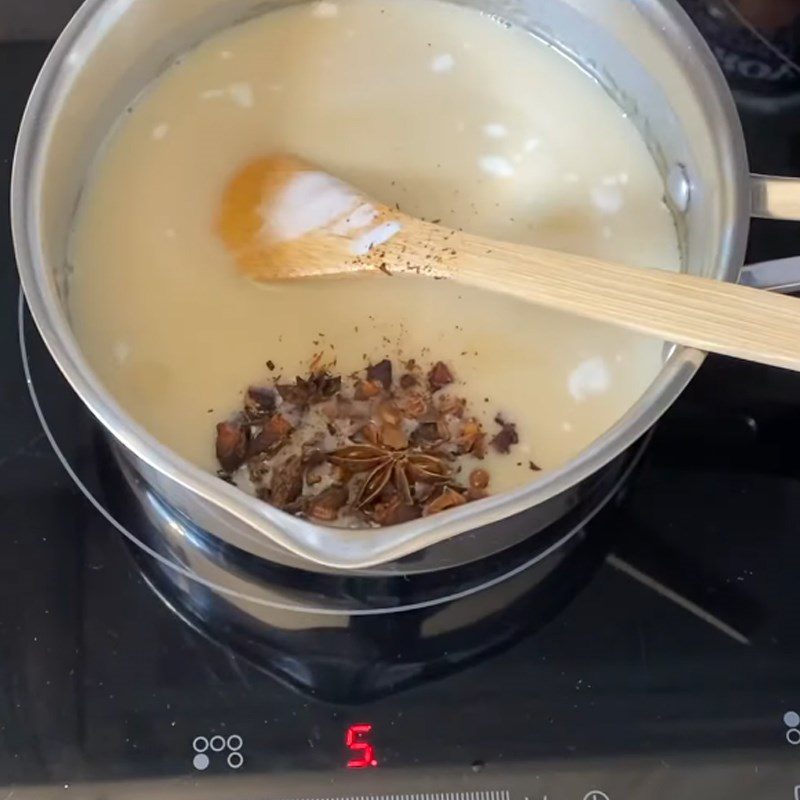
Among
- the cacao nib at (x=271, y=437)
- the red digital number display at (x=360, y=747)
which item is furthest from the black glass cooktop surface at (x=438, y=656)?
the cacao nib at (x=271, y=437)

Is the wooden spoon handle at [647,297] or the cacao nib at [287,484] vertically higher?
the wooden spoon handle at [647,297]

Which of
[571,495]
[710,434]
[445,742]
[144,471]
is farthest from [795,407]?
[144,471]

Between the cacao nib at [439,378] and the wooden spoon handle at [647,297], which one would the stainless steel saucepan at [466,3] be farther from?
the cacao nib at [439,378]

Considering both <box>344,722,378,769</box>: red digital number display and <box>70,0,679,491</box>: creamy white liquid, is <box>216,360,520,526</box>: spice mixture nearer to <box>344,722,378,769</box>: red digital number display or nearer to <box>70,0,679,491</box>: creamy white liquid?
<box>70,0,679,491</box>: creamy white liquid

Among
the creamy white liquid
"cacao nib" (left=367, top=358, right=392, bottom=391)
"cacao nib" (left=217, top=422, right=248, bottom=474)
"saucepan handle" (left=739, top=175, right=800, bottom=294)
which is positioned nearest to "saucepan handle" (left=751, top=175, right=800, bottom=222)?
"saucepan handle" (left=739, top=175, right=800, bottom=294)

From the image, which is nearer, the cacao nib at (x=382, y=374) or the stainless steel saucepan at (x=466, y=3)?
the stainless steel saucepan at (x=466, y=3)

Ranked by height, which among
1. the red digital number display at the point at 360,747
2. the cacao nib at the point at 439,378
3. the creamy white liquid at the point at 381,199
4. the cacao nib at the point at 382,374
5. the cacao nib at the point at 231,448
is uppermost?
the creamy white liquid at the point at 381,199

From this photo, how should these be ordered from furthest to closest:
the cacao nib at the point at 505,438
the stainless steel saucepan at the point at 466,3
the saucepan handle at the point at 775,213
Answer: the cacao nib at the point at 505,438 → the saucepan handle at the point at 775,213 → the stainless steel saucepan at the point at 466,3

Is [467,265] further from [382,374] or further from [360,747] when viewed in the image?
[360,747]

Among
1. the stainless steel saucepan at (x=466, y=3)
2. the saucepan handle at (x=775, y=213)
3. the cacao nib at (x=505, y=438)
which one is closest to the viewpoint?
the stainless steel saucepan at (x=466, y=3)
